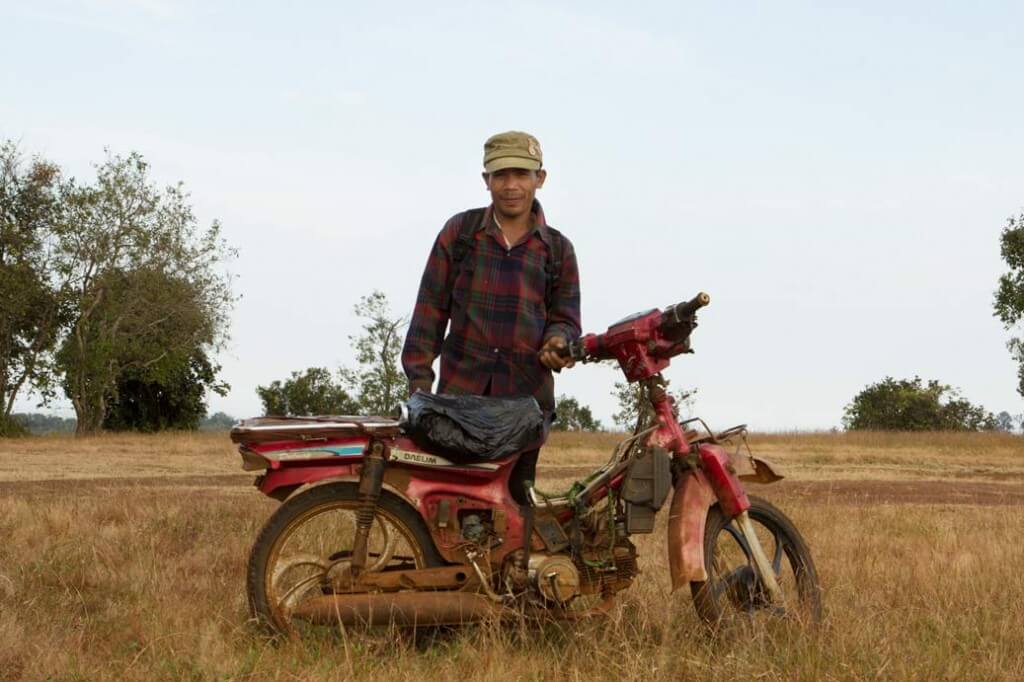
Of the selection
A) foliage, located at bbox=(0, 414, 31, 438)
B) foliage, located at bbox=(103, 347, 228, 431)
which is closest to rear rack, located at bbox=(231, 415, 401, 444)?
foliage, located at bbox=(0, 414, 31, 438)

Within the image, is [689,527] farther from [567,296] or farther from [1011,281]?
[1011,281]

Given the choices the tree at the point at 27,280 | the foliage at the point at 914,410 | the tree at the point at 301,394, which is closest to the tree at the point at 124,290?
the tree at the point at 27,280

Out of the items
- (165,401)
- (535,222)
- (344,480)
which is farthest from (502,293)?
(165,401)

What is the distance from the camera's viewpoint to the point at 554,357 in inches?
209

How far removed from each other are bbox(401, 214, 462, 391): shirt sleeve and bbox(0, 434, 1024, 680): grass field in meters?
1.28

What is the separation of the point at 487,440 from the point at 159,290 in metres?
40.4

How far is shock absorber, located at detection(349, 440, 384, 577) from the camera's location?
4988mm

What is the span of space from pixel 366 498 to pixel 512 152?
1709mm

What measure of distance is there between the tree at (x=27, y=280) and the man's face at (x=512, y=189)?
123 ft

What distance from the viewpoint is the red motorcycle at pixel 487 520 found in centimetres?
500

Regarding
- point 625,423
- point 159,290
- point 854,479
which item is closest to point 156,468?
point 854,479

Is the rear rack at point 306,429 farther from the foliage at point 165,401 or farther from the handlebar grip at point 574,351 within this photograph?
the foliage at point 165,401

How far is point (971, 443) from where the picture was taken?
28672 millimetres

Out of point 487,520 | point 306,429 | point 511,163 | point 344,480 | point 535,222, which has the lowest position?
point 487,520
